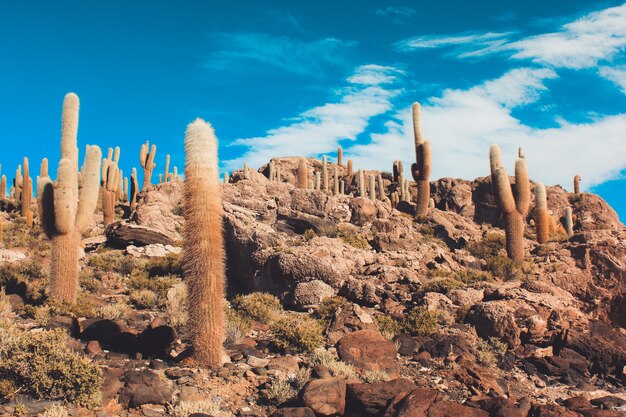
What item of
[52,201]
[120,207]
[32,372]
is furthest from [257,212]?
[120,207]

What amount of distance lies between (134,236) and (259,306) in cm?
984

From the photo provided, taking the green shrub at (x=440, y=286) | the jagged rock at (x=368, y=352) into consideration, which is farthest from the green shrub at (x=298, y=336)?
the green shrub at (x=440, y=286)

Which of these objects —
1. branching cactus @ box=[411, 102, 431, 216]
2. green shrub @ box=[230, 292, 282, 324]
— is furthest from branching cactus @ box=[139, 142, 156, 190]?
green shrub @ box=[230, 292, 282, 324]

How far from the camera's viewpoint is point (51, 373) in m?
8.06

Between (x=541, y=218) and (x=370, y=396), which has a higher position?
(x=541, y=218)

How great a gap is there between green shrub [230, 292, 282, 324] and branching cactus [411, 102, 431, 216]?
15.7 meters

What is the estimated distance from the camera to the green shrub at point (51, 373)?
7863 mm

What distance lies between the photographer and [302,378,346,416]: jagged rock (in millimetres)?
7949

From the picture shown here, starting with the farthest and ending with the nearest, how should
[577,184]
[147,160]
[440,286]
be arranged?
[577,184], [147,160], [440,286]

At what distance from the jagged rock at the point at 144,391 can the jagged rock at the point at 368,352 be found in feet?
11.9

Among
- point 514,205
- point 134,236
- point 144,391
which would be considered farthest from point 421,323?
point 134,236

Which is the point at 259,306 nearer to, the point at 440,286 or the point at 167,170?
the point at 440,286

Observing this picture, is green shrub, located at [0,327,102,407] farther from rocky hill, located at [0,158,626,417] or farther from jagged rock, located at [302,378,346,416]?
jagged rock, located at [302,378,346,416]

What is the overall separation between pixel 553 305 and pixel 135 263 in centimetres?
1370
